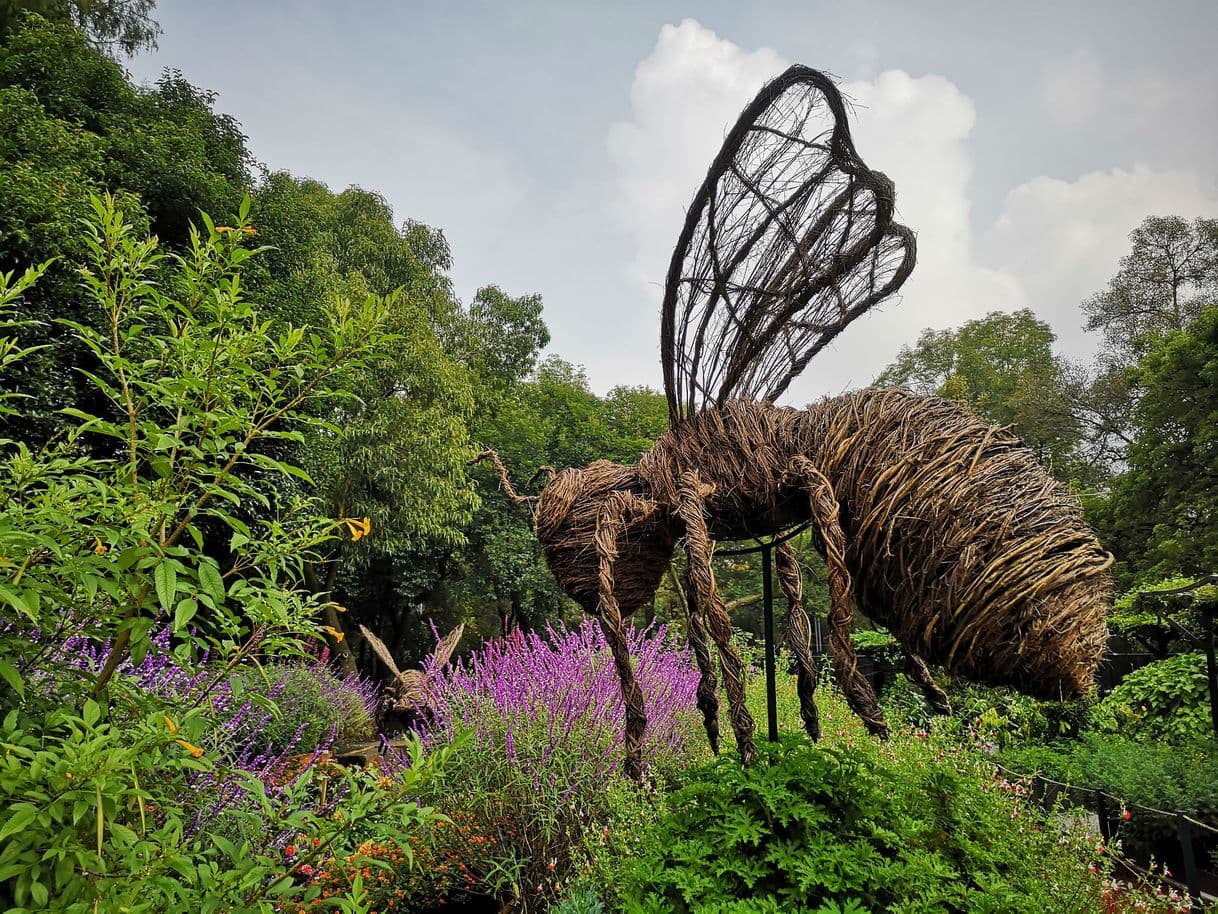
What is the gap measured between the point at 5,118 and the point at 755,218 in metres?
9.77

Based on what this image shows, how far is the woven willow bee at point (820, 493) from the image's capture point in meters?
1.96

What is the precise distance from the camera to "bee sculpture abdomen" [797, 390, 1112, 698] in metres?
1.90

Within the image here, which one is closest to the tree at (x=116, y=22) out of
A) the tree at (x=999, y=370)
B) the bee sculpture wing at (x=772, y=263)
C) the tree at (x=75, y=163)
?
the tree at (x=75, y=163)

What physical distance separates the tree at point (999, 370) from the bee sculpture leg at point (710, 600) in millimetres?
19584

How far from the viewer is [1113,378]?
17.8 meters

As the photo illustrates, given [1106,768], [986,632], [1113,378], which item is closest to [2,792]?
[986,632]

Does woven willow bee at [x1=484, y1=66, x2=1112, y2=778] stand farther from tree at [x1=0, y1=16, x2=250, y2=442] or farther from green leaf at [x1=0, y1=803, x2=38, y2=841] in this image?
tree at [x1=0, y1=16, x2=250, y2=442]

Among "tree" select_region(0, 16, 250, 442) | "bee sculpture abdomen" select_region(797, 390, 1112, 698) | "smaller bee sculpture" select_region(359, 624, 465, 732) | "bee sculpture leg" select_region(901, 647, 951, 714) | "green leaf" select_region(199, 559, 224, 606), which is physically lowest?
"smaller bee sculpture" select_region(359, 624, 465, 732)

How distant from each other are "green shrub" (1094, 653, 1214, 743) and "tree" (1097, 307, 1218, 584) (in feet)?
19.8

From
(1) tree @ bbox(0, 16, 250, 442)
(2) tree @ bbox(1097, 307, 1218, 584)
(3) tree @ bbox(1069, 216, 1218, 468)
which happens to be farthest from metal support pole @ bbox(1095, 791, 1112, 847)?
(3) tree @ bbox(1069, 216, 1218, 468)

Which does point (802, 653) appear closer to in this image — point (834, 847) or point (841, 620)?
point (841, 620)

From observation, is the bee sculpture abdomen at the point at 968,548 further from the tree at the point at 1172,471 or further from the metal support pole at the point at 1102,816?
the tree at the point at 1172,471

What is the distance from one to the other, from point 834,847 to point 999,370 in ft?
87.8

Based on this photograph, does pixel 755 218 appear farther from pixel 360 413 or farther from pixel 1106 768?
pixel 360 413
